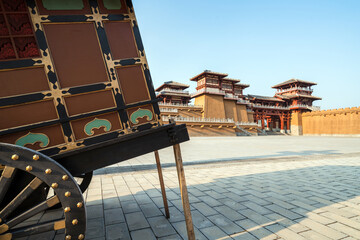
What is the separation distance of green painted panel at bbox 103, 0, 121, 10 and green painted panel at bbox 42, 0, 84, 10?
0.69ft

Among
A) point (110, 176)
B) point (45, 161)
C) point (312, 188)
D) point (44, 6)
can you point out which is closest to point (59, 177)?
point (45, 161)

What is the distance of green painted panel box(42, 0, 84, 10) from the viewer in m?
1.53

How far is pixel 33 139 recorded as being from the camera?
146 cm

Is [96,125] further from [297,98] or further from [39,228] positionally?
[297,98]

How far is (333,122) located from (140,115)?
35260 millimetres

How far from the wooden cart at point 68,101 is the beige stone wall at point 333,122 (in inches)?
1329

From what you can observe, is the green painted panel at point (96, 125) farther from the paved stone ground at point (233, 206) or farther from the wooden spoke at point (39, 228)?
the paved stone ground at point (233, 206)

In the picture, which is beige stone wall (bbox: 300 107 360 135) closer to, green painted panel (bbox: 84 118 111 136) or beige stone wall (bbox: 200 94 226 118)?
beige stone wall (bbox: 200 94 226 118)

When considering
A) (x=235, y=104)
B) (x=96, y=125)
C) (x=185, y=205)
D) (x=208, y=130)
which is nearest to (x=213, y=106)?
(x=235, y=104)

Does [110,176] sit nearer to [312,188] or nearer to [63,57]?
[63,57]

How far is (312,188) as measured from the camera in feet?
11.6

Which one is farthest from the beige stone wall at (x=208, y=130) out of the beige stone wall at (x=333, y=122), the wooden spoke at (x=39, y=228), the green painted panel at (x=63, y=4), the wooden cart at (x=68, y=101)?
the wooden spoke at (x=39, y=228)

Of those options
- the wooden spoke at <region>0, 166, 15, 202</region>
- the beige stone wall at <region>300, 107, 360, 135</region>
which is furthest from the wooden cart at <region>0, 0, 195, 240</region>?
the beige stone wall at <region>300, 107, 360, 135</region>

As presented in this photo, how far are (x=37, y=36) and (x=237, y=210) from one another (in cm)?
307
